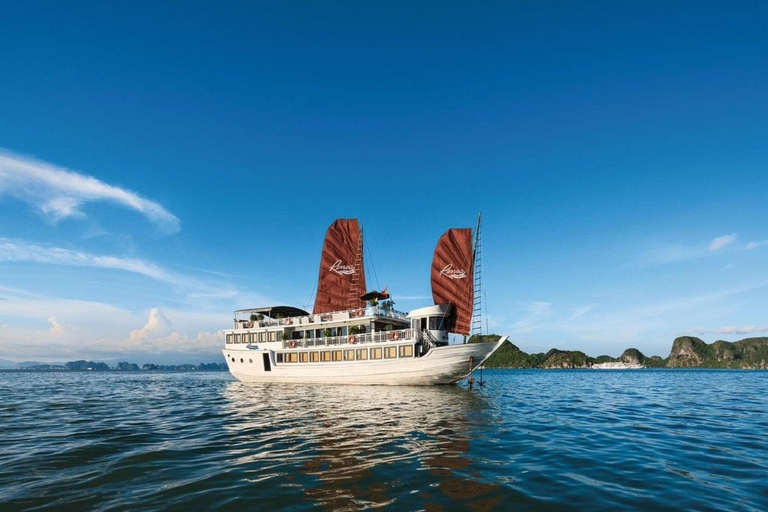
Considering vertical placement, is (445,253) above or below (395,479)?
above

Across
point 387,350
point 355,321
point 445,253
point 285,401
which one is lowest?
point 285,401

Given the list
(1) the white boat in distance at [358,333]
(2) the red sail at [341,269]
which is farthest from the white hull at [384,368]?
(2) the red sail at [341,269]

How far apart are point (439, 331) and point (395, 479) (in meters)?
27.0

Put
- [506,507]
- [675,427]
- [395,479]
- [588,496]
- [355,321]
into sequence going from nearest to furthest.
Answer: 1. [506,507]
2. [588,496]
3. [395,479]
4. [675,427]
5. [355,321]

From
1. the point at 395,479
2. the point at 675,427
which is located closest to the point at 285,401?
the point at 395,479

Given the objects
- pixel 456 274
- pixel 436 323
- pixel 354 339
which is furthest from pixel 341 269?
pixel 436 323

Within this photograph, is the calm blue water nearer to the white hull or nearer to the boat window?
the white hull

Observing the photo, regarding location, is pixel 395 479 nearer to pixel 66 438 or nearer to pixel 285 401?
pixel 66 438

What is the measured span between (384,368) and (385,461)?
2469cm

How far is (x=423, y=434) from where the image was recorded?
13.2 meters

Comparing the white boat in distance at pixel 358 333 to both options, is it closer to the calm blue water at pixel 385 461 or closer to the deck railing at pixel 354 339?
the deck railing at pixel 354 339

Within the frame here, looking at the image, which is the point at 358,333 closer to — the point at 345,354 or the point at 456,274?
the point at 345,354

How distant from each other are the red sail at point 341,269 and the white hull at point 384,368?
31.3 feet

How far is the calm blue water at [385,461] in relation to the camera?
282 inches
